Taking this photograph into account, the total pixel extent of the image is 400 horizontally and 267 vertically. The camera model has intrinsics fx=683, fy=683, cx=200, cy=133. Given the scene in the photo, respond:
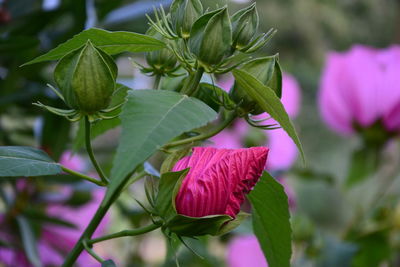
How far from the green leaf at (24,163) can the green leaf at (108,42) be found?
43mm

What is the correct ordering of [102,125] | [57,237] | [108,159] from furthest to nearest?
[108,159] < [57,237] < [102,125]

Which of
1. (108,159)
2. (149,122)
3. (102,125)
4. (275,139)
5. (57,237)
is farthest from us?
(275,139)

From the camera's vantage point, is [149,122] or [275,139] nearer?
[149,122]

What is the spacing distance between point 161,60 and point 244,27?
0.05m

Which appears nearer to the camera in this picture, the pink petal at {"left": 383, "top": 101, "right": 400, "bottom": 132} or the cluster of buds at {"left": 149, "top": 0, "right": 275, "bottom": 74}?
the cluster of buds at {"left": 149, "top": 0, "right": 275, "bottom": 74}

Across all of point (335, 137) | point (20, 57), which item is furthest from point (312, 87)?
point (20, 57)

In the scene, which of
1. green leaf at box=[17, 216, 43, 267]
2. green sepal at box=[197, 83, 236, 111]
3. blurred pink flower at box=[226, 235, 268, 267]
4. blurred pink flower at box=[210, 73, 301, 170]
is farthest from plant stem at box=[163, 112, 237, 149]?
blurred pink flower at box=[210, 73, 301, 170]

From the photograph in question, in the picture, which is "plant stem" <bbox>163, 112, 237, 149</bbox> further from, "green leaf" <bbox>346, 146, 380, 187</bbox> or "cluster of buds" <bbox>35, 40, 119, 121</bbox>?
"green leaf" <bbox>346, 146, 380, 187</bbox>

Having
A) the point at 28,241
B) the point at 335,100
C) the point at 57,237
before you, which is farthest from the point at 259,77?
the point at 335,100

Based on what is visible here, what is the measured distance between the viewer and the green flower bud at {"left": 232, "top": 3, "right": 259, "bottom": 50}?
0.32 meters

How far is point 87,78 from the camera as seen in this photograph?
293 millimetres

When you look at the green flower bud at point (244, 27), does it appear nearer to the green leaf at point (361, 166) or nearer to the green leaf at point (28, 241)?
the green leaf at point (28, 241)

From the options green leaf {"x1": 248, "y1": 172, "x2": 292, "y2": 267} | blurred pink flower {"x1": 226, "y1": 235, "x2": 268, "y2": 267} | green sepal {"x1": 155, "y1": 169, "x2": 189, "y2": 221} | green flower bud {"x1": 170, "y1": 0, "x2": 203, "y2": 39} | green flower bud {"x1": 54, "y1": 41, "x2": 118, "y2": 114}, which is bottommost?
blurred pink flower {"x1": 226, "y1": 235, "x2": 268, "y2": 267}

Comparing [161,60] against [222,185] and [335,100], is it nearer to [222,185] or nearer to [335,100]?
[222,185]
